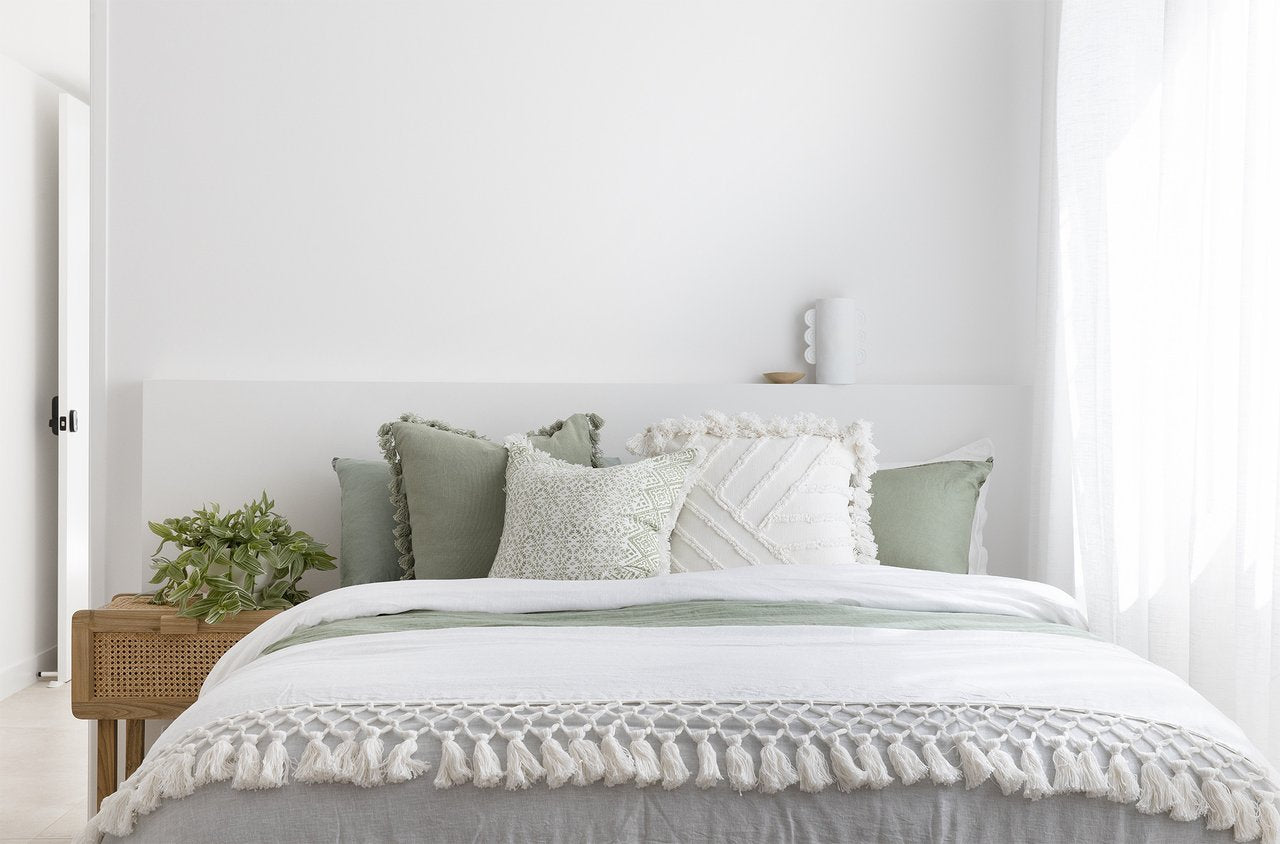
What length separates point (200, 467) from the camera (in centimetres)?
287

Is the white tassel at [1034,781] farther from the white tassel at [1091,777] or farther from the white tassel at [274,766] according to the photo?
the white tassel at [274,766]

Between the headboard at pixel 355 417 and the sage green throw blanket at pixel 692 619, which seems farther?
the headboard at pixel 355 417

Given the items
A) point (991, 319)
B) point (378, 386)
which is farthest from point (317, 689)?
point (991, 319)

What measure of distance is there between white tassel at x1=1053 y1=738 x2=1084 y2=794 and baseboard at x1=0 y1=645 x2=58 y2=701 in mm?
3956

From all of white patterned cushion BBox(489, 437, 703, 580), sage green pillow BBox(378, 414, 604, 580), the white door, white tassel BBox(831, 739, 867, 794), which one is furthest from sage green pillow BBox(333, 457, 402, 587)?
the white door

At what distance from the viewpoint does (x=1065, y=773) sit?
4.03 feet

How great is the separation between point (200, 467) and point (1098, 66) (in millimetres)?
2674

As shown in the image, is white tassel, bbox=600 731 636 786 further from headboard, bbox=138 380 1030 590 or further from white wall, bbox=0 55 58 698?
white wall, bbox=0 55 58 698

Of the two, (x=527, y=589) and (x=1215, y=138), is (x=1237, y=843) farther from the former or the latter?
(x=1215, y=138)

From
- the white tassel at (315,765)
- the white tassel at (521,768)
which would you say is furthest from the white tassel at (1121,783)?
the white tassel at (315,765)

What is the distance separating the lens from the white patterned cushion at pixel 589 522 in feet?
7.14

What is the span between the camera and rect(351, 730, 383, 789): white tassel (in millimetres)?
1210

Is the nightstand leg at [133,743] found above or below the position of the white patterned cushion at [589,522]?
below

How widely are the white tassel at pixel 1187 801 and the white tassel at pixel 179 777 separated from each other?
1161 mm
